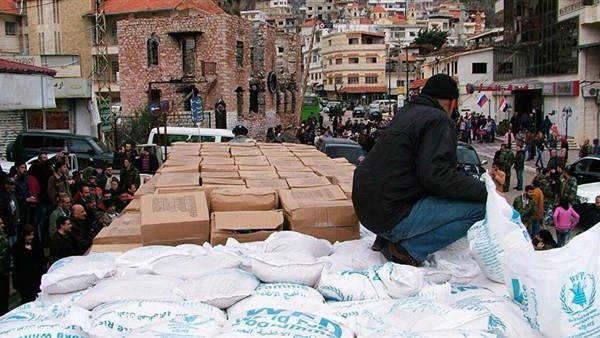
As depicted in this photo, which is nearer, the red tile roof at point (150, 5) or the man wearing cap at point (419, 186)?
the man wearing cap at point (419, 186)

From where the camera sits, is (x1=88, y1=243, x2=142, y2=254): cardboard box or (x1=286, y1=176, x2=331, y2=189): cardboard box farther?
(x1=286, y1=176, x2=331, y2=189): cardboard box

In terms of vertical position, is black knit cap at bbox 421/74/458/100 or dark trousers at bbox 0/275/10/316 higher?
black knit cap at bbox 421/74/458/100

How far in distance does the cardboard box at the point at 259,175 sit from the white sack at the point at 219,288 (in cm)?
275

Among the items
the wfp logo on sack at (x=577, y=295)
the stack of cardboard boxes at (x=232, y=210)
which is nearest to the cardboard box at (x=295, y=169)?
the stack of cardboard boxes at (x=232, y=210)

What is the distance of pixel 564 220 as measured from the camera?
1188 centimetres

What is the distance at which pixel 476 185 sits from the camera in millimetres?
4062

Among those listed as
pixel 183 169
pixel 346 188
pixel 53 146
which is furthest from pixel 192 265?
pixel 53 146

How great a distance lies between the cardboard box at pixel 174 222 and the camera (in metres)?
4.46

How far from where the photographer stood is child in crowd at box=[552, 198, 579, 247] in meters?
11.9

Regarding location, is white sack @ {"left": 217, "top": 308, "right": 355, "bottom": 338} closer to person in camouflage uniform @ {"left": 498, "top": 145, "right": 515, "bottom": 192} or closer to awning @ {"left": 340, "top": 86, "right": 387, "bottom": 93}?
person in camouflage uniform @ {"left": 498, "top": 145, "right": 515, "bottom": 192}

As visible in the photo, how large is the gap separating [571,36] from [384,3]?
124 metres

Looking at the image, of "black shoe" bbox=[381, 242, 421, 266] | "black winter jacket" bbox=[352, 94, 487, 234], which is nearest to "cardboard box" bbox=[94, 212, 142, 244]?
"black winter jacket" bbox=[352, 94, 487, 234]

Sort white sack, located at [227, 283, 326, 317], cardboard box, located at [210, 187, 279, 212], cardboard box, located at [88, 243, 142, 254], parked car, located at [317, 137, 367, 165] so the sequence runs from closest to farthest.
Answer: white sack, located at [227, 283, 326, 317] → cardboard box, located at [88, 243, 142, 254] → cardboard box, located at [210, 187, 279, 212] → parked car, located at [317, 137, 367, 165]

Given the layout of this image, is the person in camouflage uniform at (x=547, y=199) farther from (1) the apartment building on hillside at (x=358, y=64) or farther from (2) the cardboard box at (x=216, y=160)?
(1) the apartment building on hillside at (x=358, y=64)
